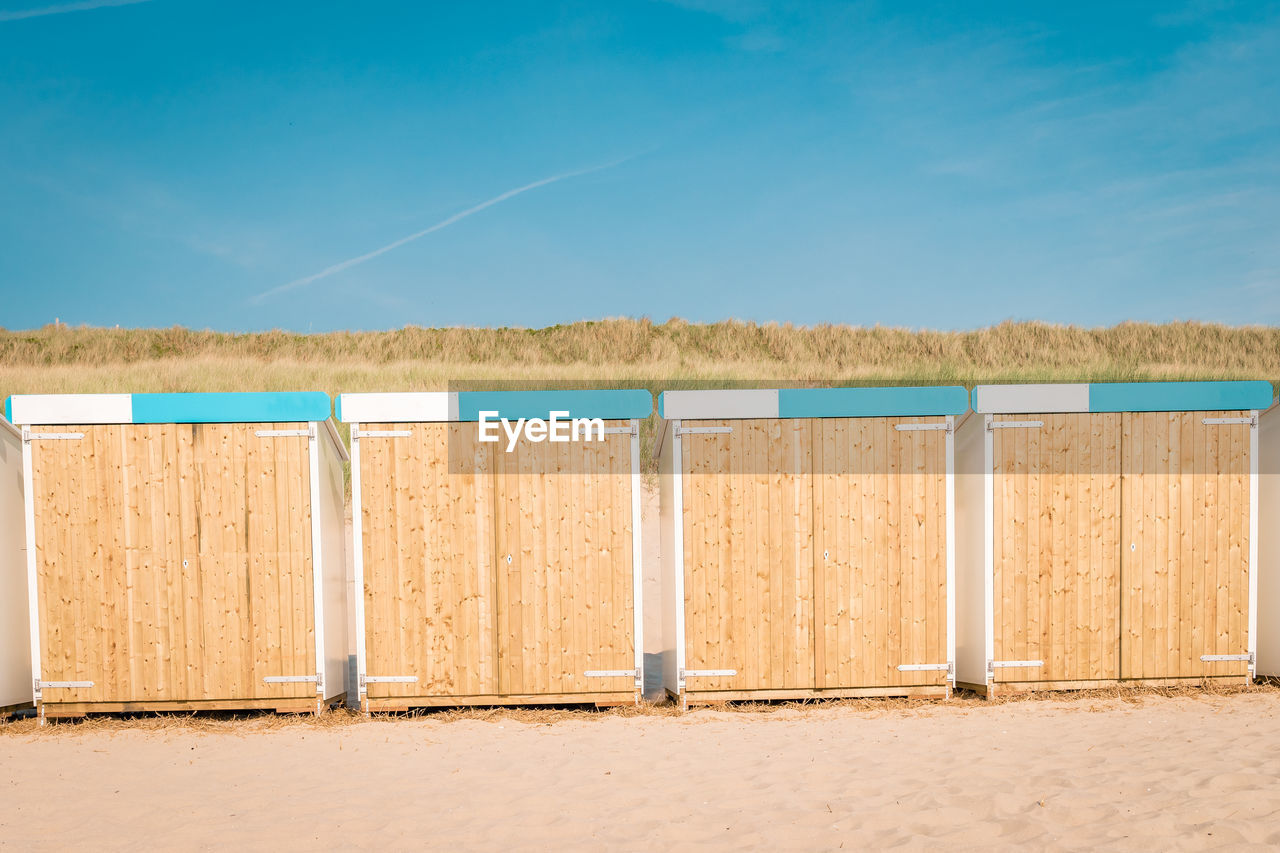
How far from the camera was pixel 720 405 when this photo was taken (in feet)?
21.5

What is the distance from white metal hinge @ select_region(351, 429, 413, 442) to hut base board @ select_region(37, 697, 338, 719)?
2.04m

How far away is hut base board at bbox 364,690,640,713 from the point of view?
21.4ft

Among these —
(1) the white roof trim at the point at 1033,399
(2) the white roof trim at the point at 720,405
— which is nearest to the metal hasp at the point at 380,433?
(2) the white roof trim at the point at 720,405

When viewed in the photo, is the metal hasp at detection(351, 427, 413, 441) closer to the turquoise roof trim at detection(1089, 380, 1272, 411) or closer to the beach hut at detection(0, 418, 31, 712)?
the beach hut at detection(0, 418, 31, 712)

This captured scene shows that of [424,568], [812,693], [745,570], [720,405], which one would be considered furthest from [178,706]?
[812,693]

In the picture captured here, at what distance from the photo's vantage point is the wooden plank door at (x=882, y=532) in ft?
21.7

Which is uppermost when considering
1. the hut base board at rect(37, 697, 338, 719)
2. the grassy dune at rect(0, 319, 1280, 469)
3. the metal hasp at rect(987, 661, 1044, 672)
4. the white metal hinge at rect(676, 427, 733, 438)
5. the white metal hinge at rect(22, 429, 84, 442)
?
the grassy dune at rect(0, 319, 1280, 469)

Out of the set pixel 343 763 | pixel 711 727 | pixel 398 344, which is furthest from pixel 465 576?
pixel 398 344

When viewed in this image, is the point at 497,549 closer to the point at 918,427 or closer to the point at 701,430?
the point at 701,430

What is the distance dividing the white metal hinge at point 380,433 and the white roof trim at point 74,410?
1673 mm

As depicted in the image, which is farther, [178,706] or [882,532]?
[882,532]

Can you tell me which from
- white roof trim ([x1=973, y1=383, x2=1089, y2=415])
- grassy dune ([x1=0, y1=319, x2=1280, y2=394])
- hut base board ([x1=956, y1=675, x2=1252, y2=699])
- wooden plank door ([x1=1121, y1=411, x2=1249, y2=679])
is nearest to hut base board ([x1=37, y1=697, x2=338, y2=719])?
hut base board ([x1=956, y1=675, x2=1252, y2=699])

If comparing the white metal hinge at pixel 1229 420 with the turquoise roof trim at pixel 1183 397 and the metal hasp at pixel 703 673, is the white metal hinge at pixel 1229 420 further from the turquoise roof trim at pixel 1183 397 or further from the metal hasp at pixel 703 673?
the metal hasp at pixel 703 673

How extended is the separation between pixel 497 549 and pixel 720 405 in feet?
6.72
